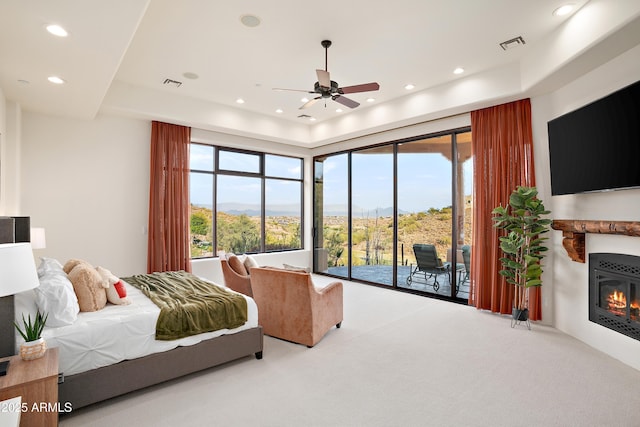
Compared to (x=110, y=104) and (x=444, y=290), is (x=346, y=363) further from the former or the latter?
(x=110, y=104)

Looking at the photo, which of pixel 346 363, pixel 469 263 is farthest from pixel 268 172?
pixel 346 363

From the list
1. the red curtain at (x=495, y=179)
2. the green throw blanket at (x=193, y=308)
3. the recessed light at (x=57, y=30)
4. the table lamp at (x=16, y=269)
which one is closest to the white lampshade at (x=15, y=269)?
the table lamp at (x=16, y=269)

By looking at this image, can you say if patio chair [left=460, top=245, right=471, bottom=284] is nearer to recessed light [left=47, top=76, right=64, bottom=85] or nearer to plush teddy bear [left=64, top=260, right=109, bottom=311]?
plush teddy bear [left=64, top=260, right=109, bottom=311]

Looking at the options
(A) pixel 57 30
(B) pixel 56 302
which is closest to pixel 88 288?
(B) pixel 56 302

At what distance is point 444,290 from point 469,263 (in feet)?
2.22

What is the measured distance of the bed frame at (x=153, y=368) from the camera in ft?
7.57

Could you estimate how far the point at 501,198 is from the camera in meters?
4.60

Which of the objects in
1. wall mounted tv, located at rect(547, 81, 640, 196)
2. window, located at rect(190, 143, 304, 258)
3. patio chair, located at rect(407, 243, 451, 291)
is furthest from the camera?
window, located at rect(190, 143, 304, 258)

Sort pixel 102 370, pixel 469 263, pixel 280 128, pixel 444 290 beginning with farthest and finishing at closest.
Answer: pixel 280 128, pixel 444 290, pixel 469 263, pixel 102 370

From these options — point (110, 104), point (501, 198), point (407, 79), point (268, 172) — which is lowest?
point (501, 198)

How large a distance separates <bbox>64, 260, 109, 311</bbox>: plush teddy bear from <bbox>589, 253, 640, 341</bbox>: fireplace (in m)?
4.81

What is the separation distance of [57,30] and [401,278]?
573cm

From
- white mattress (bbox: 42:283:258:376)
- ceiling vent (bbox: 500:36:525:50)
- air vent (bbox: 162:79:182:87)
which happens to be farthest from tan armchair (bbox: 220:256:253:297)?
ceiling vent (bbox: 500:36:525:50)

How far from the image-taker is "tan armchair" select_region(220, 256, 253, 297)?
4.49 meters
